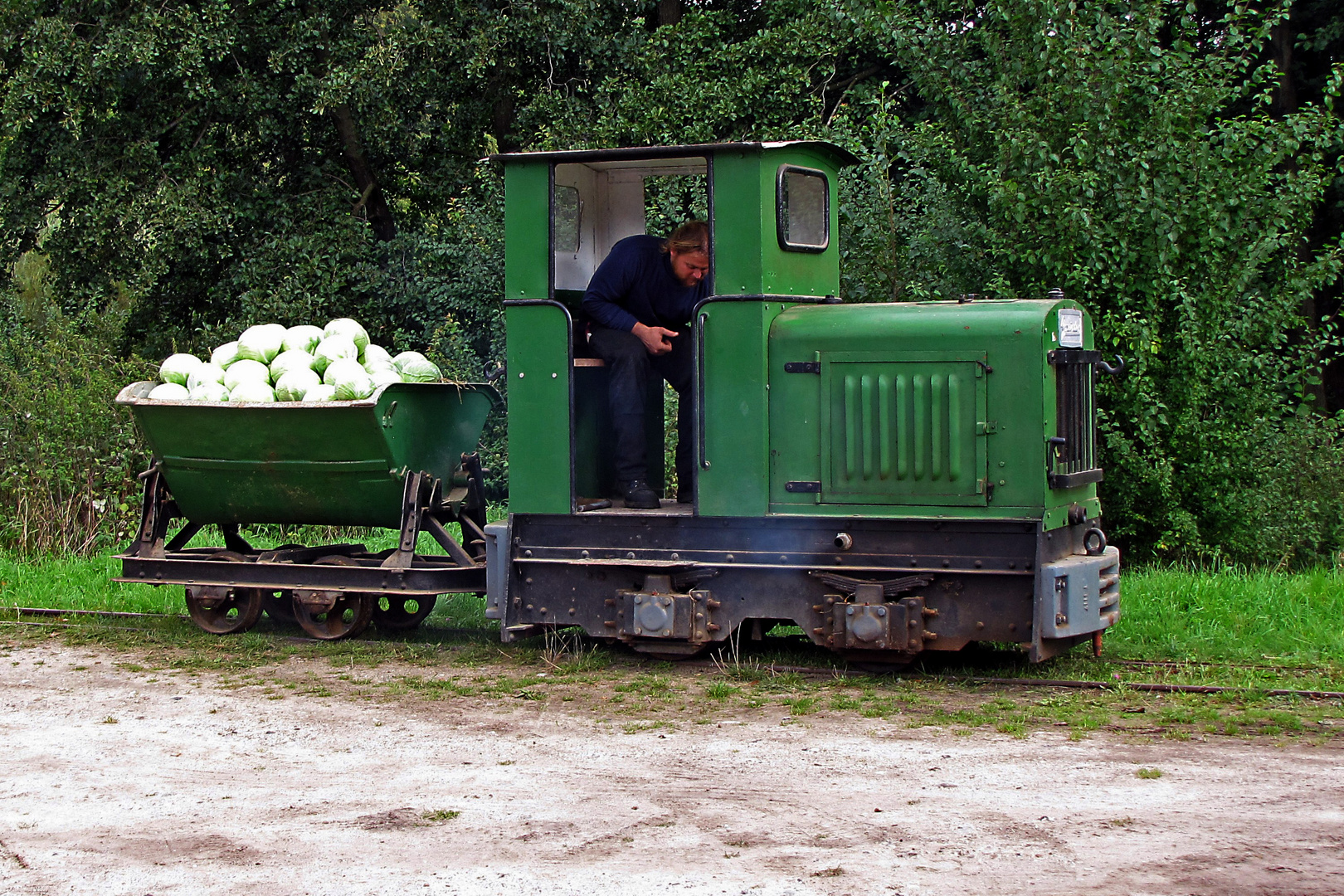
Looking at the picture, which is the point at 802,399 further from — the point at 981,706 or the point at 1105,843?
the point at 1105,843

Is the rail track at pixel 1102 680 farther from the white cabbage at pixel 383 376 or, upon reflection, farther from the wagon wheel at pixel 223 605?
the wagon wheel at pixel 223 605

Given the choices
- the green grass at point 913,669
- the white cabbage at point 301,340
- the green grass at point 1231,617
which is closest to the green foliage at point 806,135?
the green grass at point 1231,617

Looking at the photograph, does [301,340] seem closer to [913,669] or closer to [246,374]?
[246,374]

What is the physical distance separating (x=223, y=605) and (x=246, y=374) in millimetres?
1594

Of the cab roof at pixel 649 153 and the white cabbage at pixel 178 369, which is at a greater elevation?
the cab roof at pixel 649 153

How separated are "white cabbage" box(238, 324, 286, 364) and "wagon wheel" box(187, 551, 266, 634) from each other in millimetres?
1289

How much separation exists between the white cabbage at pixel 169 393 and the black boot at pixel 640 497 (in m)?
2.90

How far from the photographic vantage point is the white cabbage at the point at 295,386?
850 centimetres

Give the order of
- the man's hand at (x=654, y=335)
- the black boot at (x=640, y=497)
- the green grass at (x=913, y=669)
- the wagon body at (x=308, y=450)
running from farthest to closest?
the wagon body at (x=308, y=450) < the black boot at (x=640, y=497) < the man's hand at (x=654, y=335) < the green grass at (x=913, y=669)

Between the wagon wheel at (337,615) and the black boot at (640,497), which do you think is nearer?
the black boot at (640,497)

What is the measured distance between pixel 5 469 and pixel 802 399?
8260 mm

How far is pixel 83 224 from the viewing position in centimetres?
1573

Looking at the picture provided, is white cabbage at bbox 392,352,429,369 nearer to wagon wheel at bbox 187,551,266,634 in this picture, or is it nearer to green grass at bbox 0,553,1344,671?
wagon wheel at bbox 187,551,266,634

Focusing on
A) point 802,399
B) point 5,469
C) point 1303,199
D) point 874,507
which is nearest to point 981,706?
point 874,507
